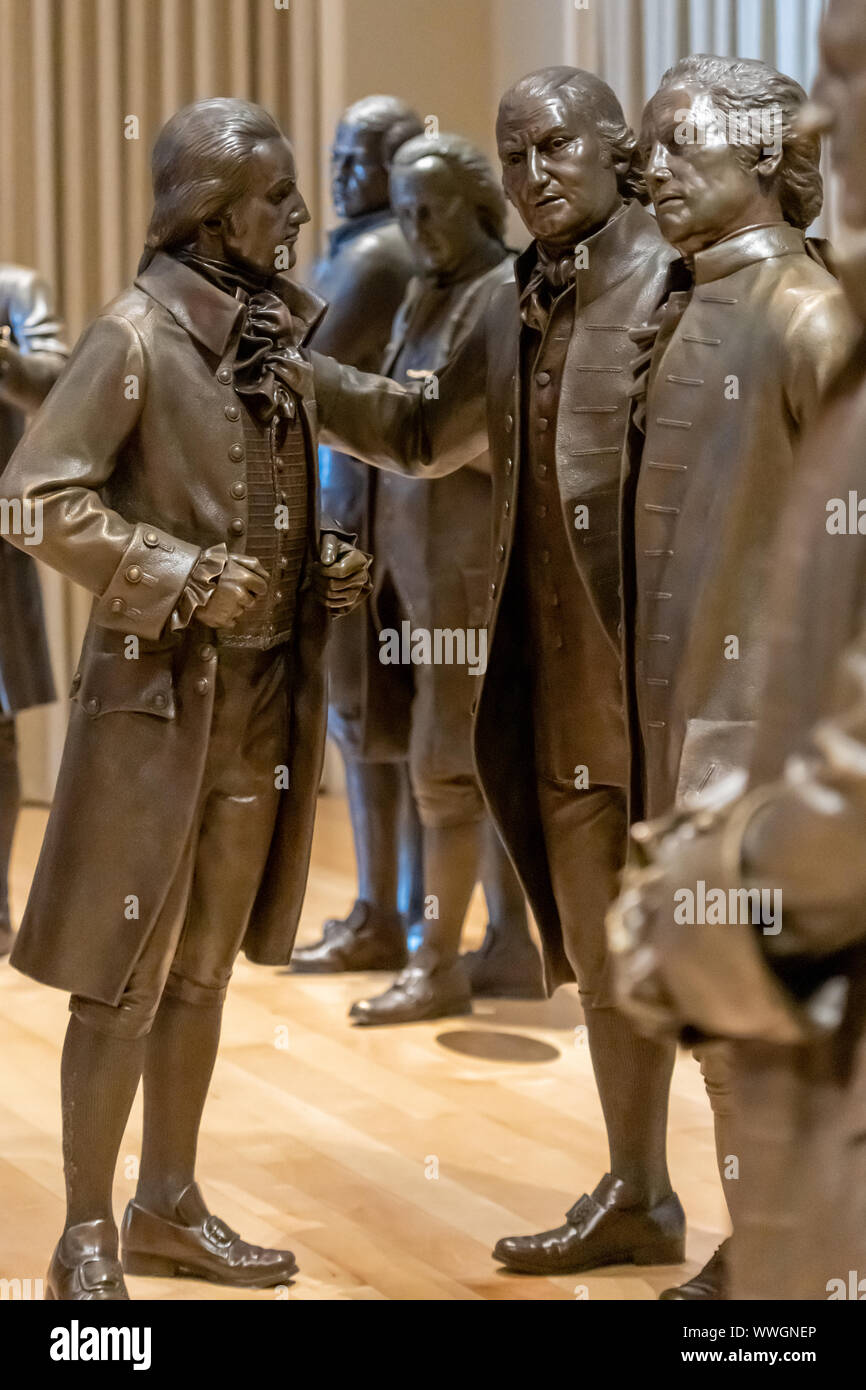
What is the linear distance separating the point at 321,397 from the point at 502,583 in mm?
424

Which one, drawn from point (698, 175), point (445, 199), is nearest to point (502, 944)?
point (445, 199)

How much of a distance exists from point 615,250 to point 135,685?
102cm

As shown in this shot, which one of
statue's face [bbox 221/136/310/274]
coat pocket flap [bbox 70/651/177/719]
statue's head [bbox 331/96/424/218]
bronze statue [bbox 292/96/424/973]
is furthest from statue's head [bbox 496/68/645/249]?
statue's head [bbox 331/96/424/218]

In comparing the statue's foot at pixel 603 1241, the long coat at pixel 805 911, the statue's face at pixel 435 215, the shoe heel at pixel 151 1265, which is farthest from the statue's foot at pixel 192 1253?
the statue's face at pixel 435 215

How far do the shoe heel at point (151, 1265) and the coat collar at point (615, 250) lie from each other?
5.54ft

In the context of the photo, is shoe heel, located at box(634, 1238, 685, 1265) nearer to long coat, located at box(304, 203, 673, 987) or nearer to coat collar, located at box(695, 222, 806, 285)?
long coat, located at box(304, 203, 673, 987)

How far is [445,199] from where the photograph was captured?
4609 millimetres

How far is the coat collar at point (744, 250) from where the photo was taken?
2600mm

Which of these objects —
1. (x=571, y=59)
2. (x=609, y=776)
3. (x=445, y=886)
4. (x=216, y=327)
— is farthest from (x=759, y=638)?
(x=571, y=59)

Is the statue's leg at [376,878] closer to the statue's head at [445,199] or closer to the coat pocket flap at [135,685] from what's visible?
the statue's head at [445,199]

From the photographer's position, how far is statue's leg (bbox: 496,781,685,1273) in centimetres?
312

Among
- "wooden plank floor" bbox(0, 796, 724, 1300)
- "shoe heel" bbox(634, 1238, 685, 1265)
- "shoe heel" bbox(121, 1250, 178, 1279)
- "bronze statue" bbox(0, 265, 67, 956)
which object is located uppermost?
"bronze statue" bbox(0, 265, 67, 956)

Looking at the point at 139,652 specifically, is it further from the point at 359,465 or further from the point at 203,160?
the point at 359,465

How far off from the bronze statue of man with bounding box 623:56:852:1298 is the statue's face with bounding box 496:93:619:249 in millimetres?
240
